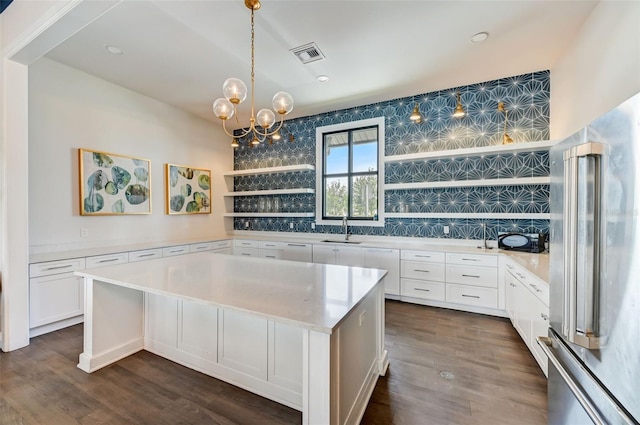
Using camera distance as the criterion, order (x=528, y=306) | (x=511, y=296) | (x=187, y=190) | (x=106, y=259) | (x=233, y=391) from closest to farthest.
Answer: (x=233, y=391) → (x=528, y=306) → (x=511, y=296) → (x=106, y=259) → (x=187, y=190)

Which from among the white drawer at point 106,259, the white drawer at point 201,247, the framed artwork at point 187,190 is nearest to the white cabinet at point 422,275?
the white drawer at point 201,247

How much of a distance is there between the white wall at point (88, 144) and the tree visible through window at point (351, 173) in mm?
2620

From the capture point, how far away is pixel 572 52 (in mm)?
2803

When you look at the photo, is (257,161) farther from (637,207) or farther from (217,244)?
(637,207)

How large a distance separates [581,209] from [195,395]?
2517 mm

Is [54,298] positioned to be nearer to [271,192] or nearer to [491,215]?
[271,192]

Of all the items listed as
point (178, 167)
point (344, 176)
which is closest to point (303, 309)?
point (344, 176)

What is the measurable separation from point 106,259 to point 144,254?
17.8 inches

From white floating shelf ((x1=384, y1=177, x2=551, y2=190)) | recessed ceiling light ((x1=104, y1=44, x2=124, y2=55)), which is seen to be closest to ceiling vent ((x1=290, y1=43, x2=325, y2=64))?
recessed ceiling light ((x1=104, y1=44, x2=124, y2=55))

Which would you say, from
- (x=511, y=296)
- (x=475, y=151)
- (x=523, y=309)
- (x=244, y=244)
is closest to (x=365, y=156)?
(x=475, y=151)

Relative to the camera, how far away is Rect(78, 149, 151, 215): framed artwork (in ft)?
11.8

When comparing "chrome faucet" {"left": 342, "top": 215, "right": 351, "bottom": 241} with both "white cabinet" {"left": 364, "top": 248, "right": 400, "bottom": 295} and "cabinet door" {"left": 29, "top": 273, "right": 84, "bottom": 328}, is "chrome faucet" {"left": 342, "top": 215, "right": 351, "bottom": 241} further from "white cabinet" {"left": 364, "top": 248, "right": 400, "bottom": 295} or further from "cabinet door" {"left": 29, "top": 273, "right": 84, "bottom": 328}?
"cabinet door" {"left": 29, "top": 273, "right": 84, "bottom": 328}

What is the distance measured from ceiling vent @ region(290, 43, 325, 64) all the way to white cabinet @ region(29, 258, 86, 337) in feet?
11.4

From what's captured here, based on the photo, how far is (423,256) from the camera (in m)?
3.74
